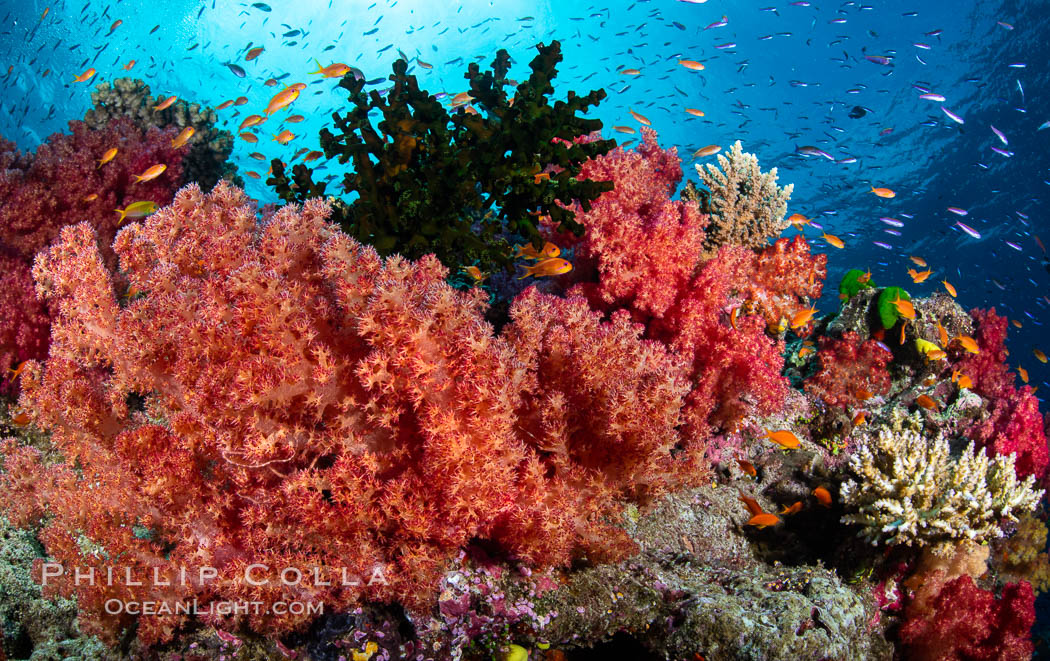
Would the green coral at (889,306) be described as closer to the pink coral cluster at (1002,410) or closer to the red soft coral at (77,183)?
the pink coral cluster at (1002,410)

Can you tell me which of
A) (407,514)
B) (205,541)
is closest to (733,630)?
(407,514)

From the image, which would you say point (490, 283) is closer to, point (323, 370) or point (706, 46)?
point (323, 370)

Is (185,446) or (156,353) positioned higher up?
(156,353)

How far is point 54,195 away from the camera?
5.48 metres

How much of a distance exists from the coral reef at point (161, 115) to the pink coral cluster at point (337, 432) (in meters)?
6.69

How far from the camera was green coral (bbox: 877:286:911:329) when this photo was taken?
6.04 meters

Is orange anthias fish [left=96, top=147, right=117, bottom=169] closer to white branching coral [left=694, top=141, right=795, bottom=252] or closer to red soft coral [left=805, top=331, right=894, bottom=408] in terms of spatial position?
white branching coral [left=694, top=141, right=795, bottom=252]

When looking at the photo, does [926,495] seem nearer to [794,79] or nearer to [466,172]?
[466,172]

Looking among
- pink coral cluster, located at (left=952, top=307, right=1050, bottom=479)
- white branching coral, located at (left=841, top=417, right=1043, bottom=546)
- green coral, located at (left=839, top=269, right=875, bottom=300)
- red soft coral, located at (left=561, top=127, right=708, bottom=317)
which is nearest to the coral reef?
red soft coral, located at (left=561, top=127, right=708, bottom=317)

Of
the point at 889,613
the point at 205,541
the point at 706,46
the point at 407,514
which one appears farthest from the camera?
the point at 706,46

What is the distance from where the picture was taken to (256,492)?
8.14ft

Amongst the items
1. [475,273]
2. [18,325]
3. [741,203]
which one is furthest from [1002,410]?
[18,325]

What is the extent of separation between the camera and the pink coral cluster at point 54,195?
4.70 metres

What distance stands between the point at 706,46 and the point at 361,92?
49.6 meters
